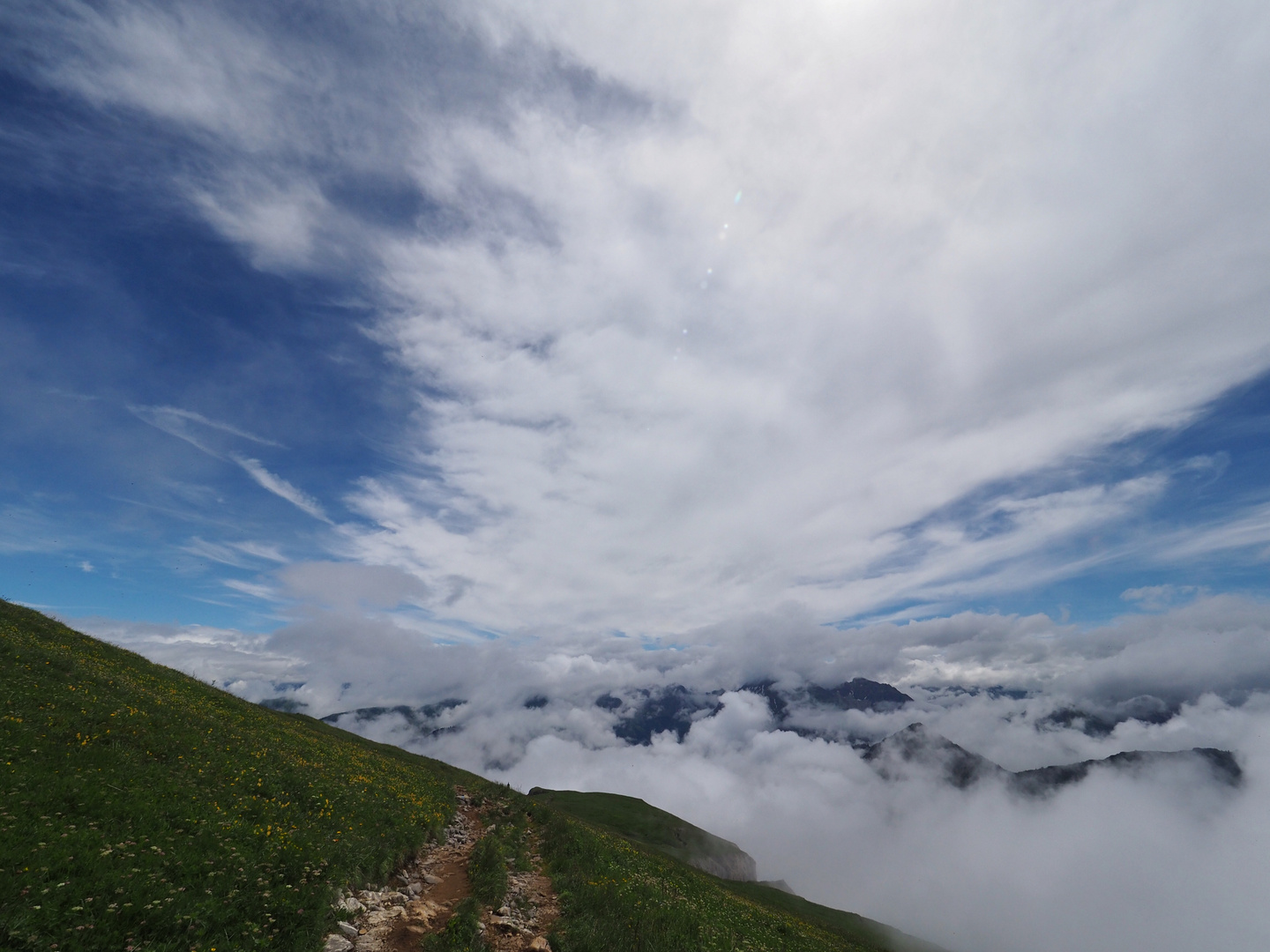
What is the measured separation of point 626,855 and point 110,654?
37.1m

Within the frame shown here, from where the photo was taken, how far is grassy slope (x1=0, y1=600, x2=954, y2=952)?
38.4ft

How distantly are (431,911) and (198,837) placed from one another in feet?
23.4

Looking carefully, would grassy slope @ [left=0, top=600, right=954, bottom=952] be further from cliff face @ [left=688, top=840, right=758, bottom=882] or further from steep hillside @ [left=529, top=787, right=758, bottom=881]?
steep hillside @ [left=529, top=787, right=758, bottom=881]

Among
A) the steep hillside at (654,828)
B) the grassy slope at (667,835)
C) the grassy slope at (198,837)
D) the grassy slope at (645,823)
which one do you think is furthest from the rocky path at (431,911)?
the grassy slope at (645,823)

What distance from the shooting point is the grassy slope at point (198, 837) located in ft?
38.4

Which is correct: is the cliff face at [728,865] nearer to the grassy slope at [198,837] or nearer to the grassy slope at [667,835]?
the grassy slope at [667,835]

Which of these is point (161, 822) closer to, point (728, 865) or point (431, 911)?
point (431, 911)

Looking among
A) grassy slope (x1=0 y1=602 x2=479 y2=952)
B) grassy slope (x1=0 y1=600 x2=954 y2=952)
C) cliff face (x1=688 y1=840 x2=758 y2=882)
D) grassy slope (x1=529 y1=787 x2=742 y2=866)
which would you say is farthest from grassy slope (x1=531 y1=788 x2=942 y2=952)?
grassy slope (x1=0 y1=602 x2=479 y2=952)

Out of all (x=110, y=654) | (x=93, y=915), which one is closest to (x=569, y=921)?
(x=93, y=915)

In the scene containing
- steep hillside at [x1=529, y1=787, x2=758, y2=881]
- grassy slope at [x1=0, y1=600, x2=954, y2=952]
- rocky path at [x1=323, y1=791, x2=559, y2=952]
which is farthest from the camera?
steep hillside at [x1=529, y1=787, x2=758, y2=881]

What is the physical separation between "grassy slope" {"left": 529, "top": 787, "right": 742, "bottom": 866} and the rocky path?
12582 centimetres

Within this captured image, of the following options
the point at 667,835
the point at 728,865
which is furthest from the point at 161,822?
the point at 728,865

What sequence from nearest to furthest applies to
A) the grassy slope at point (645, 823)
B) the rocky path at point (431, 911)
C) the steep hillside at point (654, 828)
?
the rocky path at point (431, 911), the steep hillside at point (654, 828), the grassy slope at point (645, 823)

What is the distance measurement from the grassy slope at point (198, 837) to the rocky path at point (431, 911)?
676 millimetres
